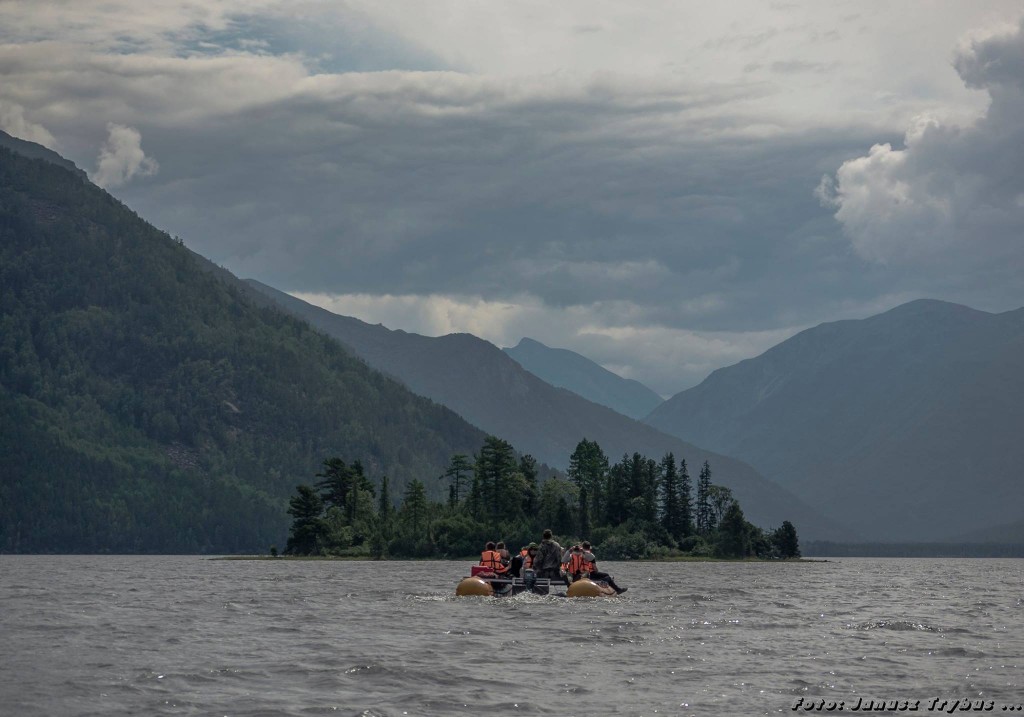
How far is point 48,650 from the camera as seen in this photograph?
58.8 m

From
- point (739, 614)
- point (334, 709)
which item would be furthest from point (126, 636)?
point (739, 614)

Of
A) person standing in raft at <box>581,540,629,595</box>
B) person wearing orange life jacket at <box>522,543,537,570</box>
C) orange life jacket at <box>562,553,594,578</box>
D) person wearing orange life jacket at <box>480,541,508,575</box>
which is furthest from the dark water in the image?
person wearing orange life jacket at <box>522,543,537,570</box>

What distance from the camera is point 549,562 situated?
97.4 m

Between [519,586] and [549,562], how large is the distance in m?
3.35

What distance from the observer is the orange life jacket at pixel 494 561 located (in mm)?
97438

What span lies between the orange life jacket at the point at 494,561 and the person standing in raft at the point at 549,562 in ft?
8.34

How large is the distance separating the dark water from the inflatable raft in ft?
3.44

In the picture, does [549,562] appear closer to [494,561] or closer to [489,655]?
[494,561]

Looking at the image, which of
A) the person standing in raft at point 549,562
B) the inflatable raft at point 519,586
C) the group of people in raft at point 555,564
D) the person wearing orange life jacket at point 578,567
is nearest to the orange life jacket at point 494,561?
the group of people in raft at point 555,564

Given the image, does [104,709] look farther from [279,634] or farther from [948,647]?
[948,647]

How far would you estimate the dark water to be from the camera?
149 ft

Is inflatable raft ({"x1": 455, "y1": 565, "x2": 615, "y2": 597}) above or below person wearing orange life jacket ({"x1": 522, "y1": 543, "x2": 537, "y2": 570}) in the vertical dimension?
below

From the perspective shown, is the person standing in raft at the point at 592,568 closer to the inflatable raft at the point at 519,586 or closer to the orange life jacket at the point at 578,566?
the orange life jacket at the point at 578,566

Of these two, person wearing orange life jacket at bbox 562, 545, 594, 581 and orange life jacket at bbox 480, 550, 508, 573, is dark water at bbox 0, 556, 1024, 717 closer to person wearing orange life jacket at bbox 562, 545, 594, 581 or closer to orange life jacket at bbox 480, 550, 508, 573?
person wearing orange life jacket at bbox 562, 545, 594, 581
